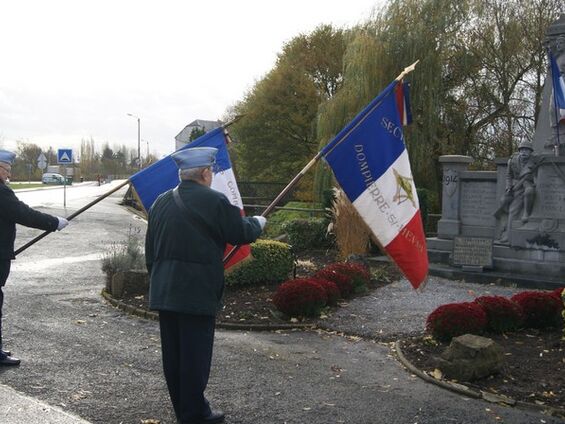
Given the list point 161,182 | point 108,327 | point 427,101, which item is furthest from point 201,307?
point 427,101

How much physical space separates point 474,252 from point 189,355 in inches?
390

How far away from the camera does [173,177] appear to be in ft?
21.4

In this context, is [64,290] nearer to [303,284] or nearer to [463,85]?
[303,284]

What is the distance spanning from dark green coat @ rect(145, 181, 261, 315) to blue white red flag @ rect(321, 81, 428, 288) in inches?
69.1

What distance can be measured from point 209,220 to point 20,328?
15.0 ft

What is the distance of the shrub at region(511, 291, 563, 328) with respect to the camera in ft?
24.8

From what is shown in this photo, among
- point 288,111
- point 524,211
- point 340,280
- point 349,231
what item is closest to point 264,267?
point 340,280

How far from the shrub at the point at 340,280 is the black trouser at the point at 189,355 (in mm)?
5610

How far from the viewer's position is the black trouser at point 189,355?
435 cm

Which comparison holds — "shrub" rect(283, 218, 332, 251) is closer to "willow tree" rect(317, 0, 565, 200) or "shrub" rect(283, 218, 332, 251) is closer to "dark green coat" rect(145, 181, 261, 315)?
"willow tree" rect(317, 0, 565, 200)

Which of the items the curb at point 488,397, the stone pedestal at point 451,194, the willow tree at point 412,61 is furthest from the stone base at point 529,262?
the willow tree at point 412,61

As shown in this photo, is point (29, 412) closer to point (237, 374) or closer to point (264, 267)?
point (237, 374)

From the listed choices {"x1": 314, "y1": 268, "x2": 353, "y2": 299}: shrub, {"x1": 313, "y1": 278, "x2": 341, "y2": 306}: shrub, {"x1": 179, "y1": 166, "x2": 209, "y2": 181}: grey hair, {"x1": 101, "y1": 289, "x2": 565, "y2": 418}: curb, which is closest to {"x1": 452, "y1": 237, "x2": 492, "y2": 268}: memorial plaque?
{"x1": 314, "y1": 268, "x2": 353, "y2": 299}: shrub

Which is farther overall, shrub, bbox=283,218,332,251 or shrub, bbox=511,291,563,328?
shrub, bbox=283,218,332,251
